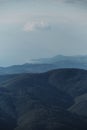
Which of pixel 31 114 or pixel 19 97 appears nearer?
pixel 31 114

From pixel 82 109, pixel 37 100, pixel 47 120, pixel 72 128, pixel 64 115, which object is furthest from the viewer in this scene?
pixel 37 100

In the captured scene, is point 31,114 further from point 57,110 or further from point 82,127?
point 82,127

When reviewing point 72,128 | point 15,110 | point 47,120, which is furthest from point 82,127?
point 15,110

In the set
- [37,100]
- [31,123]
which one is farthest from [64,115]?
[37,100]

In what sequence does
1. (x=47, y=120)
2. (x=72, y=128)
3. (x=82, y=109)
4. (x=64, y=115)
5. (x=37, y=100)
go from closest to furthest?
(x=72, y=128) < (x=47, y=120) < (x=64, y=115) < (x=82, y=109) < (x=37, y=100)

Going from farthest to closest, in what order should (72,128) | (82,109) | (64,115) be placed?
(82,109)
(64,115)
(72,128)

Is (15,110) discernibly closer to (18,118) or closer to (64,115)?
(18,118)

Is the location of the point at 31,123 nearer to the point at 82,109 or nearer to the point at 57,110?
the point at 57,110

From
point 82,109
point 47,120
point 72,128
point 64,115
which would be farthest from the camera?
point 82,109

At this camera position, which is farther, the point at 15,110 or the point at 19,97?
the point at 19,97
